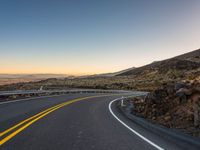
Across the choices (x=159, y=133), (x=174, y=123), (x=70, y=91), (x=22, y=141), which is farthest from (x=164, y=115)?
(x=70, y=91)

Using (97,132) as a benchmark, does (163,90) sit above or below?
above

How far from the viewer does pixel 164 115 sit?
14.1 metres

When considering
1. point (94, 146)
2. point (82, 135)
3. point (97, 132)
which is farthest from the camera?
point (97, 132)

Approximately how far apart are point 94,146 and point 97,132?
2.27m

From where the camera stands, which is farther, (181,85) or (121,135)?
(181,85)

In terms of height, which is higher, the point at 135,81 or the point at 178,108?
the point at 135,81

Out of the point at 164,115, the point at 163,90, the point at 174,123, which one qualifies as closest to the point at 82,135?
the point at 174,123

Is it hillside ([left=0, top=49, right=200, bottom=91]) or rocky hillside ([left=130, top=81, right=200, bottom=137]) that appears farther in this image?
hillside ([left=0, top=49, right=200, bottom=91])

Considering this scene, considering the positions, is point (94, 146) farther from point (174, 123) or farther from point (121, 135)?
point (174, 123)

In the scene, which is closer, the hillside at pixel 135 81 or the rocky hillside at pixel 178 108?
the rocky hillside at pixel 178 108

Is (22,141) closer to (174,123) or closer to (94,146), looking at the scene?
(94,146)

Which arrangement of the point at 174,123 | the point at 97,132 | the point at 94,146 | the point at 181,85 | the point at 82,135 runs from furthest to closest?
the point at 181,85
the point at 174,123
the point at 97,132
the point at 82,135
the point at 94,146

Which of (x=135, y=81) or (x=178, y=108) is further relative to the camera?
(x=135, y=81)

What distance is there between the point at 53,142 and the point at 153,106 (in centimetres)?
1004
